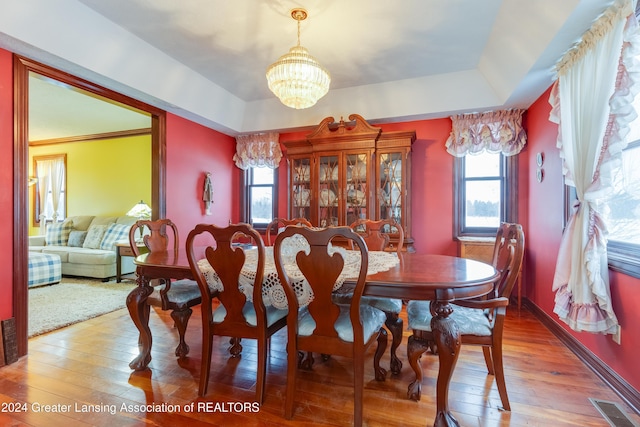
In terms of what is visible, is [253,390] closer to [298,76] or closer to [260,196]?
[298,76]

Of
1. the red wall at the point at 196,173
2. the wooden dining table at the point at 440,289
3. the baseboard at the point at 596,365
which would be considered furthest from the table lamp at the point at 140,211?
the baseboard at the point at 596,365

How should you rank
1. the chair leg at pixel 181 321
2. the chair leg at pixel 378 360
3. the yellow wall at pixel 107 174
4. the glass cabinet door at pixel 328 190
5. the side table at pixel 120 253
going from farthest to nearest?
the yellow wall at pixel 107 174, the side table at pixel 120 253, the glass cabinet door at pixel 328 190, the chair leg at pixel 181 321, the chair leg at pixel 378 360

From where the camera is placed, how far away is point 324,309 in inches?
60.4

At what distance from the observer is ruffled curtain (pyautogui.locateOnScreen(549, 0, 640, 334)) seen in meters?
1.71

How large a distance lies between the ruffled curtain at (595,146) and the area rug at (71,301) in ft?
13.6

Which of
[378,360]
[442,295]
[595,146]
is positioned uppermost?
[595,146]

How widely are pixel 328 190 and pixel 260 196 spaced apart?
134 centimetres

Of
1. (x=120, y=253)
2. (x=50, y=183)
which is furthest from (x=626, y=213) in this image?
(x=50, y=183)

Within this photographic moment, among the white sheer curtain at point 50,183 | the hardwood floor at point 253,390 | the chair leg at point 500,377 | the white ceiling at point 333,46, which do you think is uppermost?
the white ceiling at point 333,46

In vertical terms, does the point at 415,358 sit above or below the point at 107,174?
below

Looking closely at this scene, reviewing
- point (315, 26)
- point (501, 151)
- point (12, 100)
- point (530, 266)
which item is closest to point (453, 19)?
point (315, 26)

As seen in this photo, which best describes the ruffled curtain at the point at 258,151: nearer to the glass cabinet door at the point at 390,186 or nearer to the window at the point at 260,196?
the window at the point at 260,196

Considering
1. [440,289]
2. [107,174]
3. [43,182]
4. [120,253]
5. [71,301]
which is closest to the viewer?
[440,289]

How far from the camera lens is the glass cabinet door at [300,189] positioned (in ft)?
13.4
